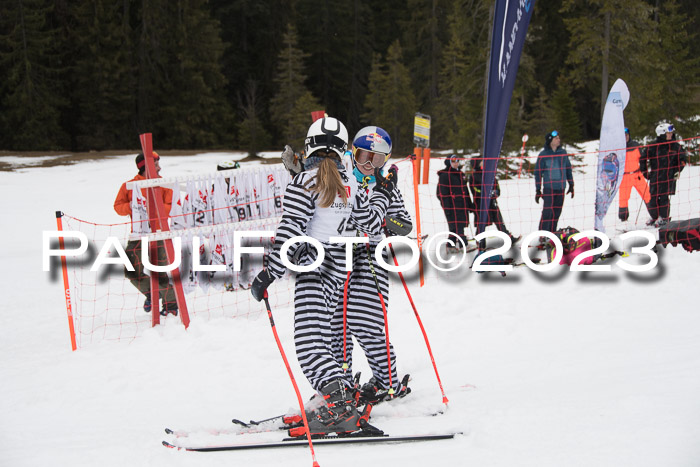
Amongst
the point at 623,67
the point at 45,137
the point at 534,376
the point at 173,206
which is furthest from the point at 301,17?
the point at 534,376

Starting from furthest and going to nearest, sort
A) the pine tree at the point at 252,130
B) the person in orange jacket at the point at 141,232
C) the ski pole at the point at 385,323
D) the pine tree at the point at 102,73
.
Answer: the pine tree at the point at 102,73 < the pine tree at the point at 252,130 < the person in orange jacket at the point at 141,232 < the ski pole at the point at 385,323

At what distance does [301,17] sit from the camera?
4159 centimetres

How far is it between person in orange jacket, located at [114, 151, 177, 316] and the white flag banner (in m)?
5.85

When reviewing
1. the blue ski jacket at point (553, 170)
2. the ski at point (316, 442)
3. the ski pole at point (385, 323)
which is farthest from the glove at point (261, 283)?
the blue ski jacket at point (553, 170)

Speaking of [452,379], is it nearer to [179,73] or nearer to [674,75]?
[674,75]

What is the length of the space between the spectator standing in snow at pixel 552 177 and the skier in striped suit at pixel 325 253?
19.2 ft

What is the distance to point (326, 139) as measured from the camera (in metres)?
3.71

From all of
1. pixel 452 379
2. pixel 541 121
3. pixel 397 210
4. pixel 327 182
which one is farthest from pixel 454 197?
pixel 541 121

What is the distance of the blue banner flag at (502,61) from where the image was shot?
7039 mm

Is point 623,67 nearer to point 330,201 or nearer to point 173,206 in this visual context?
point 173,206

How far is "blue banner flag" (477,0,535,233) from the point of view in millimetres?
7039

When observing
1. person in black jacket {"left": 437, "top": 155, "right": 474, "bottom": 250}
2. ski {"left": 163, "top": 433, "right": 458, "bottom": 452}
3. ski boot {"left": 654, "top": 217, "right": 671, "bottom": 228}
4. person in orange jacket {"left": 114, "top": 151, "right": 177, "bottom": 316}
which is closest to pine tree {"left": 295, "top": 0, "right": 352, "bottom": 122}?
person in black jacket {"left": 437, "top": 155, "right": 474, "bottom": 250}

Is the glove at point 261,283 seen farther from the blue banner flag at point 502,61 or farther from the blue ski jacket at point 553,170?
the blue ski jacket at point 553,170

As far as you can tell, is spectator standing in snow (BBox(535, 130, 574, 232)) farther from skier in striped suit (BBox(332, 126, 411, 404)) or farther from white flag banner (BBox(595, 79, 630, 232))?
skier in striped suit (BBox(332, 126, 411, 404))
